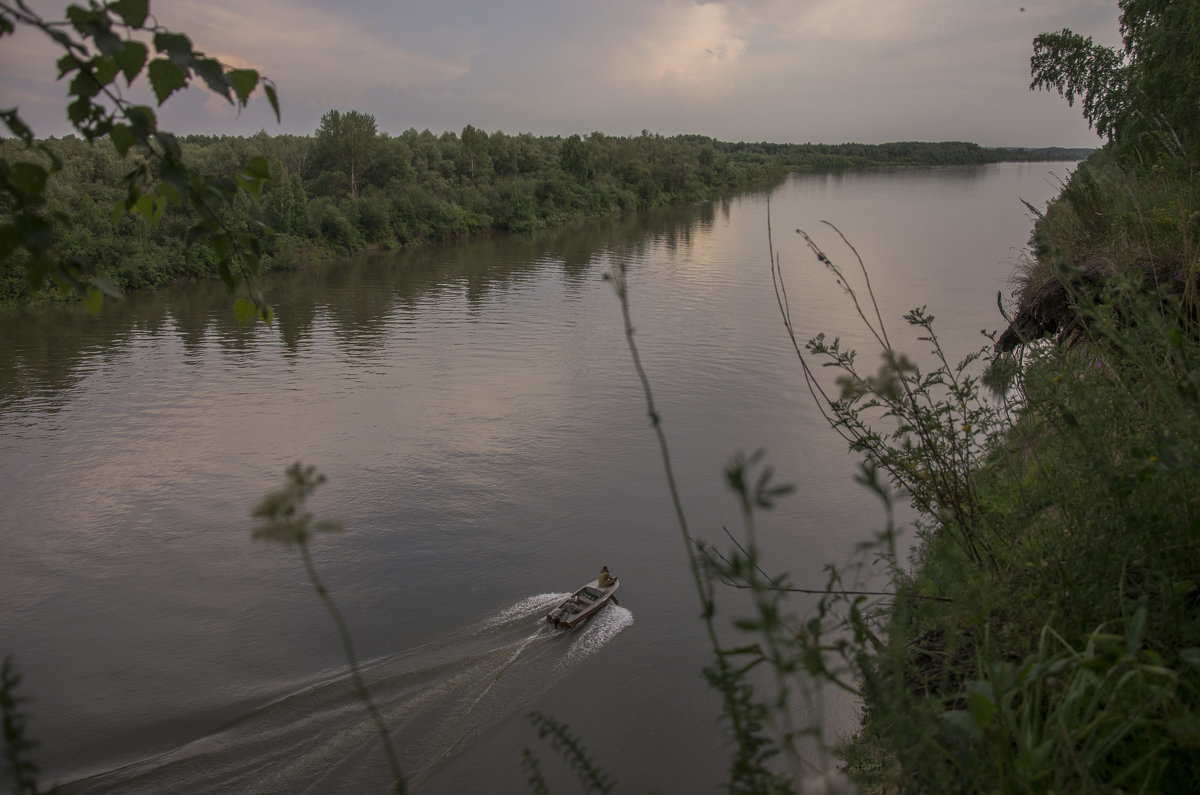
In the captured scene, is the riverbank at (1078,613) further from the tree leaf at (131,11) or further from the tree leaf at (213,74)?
the tree leaf at (131,11)

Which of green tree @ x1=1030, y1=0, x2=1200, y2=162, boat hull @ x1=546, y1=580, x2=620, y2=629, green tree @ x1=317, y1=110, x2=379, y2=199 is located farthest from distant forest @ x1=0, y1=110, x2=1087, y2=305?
green tree @ x1=1030, y1=0, x2=1200, y2=162

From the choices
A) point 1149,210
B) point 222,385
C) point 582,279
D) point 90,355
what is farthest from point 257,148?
point 1149,210

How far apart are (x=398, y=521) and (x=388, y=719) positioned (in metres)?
4.72

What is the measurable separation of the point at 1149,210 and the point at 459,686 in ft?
25.7

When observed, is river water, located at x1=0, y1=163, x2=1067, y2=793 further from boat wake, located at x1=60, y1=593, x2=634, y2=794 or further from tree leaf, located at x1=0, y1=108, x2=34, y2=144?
tree leaf, located at x1=0, y1=108, x2=34, y2=144

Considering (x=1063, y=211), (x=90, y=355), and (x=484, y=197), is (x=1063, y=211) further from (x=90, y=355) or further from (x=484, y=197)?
(x=484, y=197)

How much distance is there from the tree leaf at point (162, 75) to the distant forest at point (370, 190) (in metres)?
16.4

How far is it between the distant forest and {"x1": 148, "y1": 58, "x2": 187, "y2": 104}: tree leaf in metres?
16.4

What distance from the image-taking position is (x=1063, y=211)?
845 cm

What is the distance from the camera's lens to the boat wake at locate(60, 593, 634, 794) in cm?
743

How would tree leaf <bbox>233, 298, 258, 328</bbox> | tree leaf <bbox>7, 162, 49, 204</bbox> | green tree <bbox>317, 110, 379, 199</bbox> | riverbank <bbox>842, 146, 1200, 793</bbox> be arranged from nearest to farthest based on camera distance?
riverbank <bbox>842, 146, 1200, 793</bbox>
tree leaf <bbox>7, 162, 49, 204</bbox>
tree leaf <bbox>233, 298, 258, 328</bbox>
green tree <bbox>317, 110, 379, 199</bbox>

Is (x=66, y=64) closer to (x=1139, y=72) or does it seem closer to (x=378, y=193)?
(x=1139, y=72)

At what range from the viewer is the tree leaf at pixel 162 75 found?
5.26ft

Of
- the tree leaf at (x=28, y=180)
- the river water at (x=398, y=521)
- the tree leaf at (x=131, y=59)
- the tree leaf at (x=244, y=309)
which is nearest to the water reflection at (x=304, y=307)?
the river water at (x=398, y=521)
